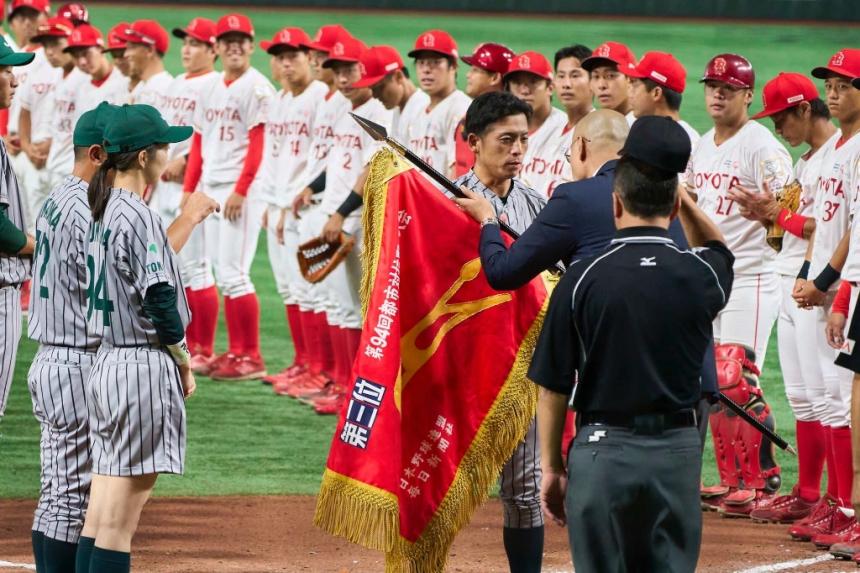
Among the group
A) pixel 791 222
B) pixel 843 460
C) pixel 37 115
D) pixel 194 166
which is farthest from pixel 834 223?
pixel 37 115

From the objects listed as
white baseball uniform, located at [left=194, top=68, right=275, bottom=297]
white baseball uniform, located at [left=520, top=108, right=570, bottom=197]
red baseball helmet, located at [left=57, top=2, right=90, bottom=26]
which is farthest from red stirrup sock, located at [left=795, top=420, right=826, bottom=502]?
red baseball helmet, located at [left=57, top=2, right=90, bottom=26]

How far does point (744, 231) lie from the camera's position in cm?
749

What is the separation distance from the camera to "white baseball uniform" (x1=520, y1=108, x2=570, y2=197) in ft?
26.7

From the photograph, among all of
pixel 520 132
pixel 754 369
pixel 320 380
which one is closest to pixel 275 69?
pixel 320 380

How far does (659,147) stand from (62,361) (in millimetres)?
2418

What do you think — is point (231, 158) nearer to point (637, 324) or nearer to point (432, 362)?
point (432, 362)

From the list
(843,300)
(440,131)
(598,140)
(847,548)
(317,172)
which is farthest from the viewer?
(317,172)

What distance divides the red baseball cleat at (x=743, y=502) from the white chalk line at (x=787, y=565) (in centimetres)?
81

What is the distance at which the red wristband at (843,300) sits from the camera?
6.10m

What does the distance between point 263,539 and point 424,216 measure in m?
2.16

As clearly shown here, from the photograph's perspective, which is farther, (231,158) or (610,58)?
(231,158)

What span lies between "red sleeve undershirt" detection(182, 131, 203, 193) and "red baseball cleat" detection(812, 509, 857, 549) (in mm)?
5890

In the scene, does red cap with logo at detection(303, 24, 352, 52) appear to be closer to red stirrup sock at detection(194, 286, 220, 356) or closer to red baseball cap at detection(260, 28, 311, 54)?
red baseball cap at detection(260, 28, 311, 54)

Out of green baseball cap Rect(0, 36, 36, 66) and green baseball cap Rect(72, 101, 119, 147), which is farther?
green baseball cap Rect(0, 36, 36, 66)
